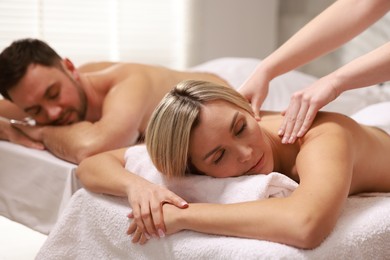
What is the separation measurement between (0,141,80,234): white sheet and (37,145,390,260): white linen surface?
0.45 m

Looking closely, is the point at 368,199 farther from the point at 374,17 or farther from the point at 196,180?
the point at 374,17

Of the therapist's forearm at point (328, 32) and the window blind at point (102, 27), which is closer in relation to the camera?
the therapist's forearm at point (328, 32)

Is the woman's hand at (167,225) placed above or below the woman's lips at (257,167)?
below

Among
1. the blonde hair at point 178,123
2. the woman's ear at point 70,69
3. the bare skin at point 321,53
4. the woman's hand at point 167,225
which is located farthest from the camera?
the woman's ear at point 70,69

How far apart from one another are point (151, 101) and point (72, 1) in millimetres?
1510

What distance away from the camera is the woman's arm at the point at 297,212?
1087mm

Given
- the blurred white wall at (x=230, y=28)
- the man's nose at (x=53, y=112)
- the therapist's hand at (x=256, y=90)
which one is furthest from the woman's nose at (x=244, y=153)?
the blurred white wall at (x=230, y=28)

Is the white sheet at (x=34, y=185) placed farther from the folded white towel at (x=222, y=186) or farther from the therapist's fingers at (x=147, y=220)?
the therapist's fingers at (x=147, y=220)

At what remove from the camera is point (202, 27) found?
3.79 metres

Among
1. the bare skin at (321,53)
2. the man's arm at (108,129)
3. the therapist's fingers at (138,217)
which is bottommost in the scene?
the man's arm at (108,129)

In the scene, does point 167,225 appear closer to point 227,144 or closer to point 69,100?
point 227,144

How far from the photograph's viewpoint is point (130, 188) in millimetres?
1350

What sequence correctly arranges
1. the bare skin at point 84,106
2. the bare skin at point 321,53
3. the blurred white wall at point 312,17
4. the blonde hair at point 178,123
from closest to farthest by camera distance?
the blonde hair at point 178,123 → the bare skin at point 321,53 → the bare skin at point 84,106 → the blurred white wall at point 312,17

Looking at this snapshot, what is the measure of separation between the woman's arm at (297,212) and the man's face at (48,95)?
112cm
